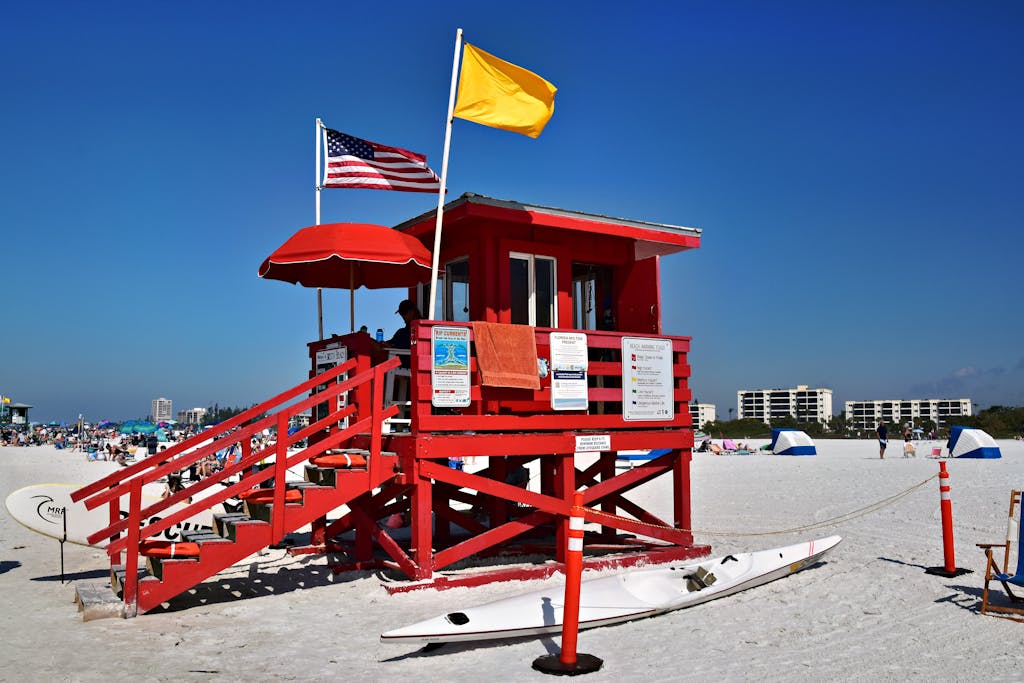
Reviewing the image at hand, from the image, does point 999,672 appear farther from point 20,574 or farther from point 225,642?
point 20,574

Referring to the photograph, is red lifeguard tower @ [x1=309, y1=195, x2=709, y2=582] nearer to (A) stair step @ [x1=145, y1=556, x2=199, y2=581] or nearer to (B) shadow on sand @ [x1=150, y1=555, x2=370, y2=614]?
(B) shadow on sand @ [x1=150, y1=555, x2=370, y2=614]

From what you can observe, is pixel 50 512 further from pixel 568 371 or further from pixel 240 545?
pixel 568 371

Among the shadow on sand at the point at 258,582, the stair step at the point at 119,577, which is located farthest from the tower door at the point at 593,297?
the stair step at the point at 119,577

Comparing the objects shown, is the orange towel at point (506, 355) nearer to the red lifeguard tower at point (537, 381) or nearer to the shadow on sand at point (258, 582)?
the red lifeguard tower at point (537, 381)

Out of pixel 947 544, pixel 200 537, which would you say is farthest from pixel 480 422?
pixel 947 544

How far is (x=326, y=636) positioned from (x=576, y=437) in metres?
4.55

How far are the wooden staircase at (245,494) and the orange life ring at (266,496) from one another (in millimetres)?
12

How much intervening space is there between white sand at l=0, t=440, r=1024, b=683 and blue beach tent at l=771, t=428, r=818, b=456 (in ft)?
88.0

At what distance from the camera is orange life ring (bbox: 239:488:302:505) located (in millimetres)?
9711

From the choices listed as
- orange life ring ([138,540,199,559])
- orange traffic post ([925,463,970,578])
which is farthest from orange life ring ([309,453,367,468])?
orange traffic post ([925,463,970,578])

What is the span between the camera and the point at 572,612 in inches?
259

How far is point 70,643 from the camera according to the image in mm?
7633

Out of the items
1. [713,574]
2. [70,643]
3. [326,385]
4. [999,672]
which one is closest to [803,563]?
[713,574]

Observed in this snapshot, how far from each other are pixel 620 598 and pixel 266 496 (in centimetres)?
452
